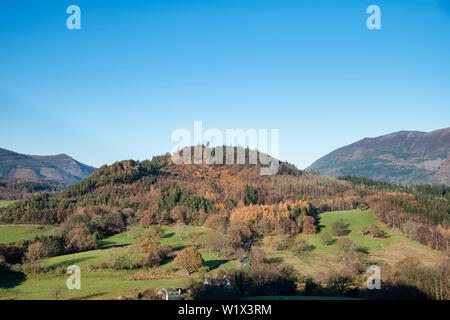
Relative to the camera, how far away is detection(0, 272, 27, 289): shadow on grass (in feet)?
113

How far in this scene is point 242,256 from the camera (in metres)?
52.8

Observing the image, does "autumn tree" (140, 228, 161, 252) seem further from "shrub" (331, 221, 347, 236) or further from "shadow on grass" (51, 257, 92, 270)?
"shrub" (331, 221, 347, 236)

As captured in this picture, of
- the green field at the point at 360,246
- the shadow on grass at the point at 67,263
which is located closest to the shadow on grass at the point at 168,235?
the shadow on grass at the point at 67,263

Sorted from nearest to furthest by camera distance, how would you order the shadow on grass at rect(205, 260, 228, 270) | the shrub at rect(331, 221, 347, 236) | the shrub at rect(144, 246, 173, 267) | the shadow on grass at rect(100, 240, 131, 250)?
the shadow on grass at rect(205, 260, 228, 270) → the shrub at rect(144, 246, 173, 267) → the shadow on grass at rect(100, 240, 131, 250) → the shrub at rect(331, 221, 347, 236)

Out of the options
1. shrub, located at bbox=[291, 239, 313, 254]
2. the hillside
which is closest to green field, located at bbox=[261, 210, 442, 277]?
the hillside

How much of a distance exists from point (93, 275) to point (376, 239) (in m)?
60.1

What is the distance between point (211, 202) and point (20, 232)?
5898 cm

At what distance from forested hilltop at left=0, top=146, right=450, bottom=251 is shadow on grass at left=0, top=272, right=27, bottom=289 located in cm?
1856

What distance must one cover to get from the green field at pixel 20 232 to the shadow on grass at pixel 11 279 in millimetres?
24423

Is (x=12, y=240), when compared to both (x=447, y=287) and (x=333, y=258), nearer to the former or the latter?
(x=333, y=258)

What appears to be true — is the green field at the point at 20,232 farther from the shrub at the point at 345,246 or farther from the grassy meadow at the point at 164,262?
the shrub at the point at 345,246

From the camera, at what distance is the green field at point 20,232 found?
6081cm
